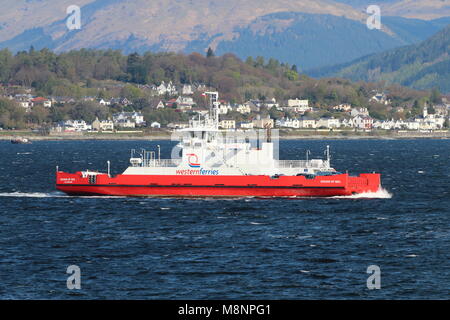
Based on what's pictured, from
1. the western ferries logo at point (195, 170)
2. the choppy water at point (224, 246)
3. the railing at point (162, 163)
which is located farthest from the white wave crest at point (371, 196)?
the railing at point (162, 163)

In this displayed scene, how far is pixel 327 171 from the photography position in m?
59.8

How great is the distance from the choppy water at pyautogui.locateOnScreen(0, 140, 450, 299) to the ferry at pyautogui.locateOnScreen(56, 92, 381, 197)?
990 millimetres

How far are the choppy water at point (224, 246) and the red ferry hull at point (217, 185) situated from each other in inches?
34.8

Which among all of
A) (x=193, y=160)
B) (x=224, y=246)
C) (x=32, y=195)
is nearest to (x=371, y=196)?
(x=193, y=160)

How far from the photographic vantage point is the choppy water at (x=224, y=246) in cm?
3469

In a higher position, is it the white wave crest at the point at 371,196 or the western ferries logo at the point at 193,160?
the western ferries logo at the point at 193,160

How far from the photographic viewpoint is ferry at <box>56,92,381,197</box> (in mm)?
59031

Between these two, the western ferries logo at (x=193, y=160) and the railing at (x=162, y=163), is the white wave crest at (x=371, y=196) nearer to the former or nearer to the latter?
the western ferries logo at (x=193, y=160)

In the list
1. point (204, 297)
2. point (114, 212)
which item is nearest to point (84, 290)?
point (204, 297)

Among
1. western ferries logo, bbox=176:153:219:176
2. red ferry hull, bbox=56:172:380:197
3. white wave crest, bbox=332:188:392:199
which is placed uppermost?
western ferries logo, bbox=176:153:219:176

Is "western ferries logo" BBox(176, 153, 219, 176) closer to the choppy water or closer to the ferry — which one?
the ferry

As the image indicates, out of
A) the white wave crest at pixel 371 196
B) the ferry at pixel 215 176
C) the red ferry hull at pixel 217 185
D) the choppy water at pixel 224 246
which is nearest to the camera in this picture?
the choppy water at pixel 224 246

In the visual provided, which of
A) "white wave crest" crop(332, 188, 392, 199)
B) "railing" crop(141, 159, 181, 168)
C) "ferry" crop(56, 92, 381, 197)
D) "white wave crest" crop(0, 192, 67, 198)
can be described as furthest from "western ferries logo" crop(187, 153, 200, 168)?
"white wave crest" crop(0, 192, 67, 198)

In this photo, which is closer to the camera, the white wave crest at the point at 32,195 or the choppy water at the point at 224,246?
the choppy water at the point at 224,246
